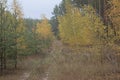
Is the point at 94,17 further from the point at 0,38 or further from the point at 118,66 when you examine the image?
the point at 0,38

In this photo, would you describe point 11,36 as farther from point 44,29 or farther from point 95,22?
point 44,29

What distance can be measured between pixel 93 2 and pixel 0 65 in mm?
15471

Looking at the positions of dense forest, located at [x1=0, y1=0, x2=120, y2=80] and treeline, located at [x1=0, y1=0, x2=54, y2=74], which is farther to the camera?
treeline, located at [x1=0, y1=0, x2=54, y2=74]

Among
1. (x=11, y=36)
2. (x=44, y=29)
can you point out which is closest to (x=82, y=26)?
(x=11, y=36)

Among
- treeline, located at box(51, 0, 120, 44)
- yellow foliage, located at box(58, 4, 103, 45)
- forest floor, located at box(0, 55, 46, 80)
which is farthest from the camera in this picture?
yellow foliage, located at box(58, 4, 103, 45)

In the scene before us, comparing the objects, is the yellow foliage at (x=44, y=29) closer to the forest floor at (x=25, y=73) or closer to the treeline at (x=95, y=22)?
the treeline at (x=95, y=22)

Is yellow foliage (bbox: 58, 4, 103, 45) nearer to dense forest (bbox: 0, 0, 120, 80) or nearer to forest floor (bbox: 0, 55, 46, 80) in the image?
dense forest (bbox: 0, 0, 120, 80)

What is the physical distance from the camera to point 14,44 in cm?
3256

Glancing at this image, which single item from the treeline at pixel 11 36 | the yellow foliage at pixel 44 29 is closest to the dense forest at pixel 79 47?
the treeline at pixel 11 36

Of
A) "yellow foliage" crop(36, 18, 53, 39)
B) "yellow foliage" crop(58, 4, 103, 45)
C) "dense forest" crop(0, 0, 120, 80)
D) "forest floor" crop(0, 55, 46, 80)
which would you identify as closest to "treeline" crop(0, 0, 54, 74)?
"dense forest" crop(0, 0, 120, 80)

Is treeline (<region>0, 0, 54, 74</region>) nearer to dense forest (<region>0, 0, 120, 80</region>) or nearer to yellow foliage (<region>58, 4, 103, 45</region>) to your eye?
dense forest (<region>0, 0, 120, 80</region>)

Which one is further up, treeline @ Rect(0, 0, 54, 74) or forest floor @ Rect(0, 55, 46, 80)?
treeline @ Rect(0, 0, 54, 74)

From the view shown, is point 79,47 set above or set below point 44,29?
below

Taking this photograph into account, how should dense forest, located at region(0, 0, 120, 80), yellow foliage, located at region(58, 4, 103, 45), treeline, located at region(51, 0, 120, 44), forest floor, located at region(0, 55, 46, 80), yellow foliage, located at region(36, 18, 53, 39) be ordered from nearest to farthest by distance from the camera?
treeline, located at region(51, 0, 120, 44) → dense forest, located at region(0, 0, 120, 80) → forest floor, located at region(0, 55, 46, 80) → yellow foliage, located at region(58, 4, 103, 45) → yellow foliage, located at region(36, 18, 53, 39)
